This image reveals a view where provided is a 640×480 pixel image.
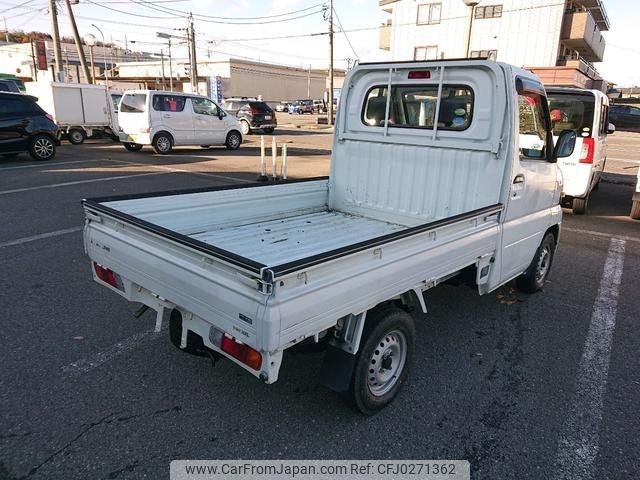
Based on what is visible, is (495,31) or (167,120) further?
(495,31)

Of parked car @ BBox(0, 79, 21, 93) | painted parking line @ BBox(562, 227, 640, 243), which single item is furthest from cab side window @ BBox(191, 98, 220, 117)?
painted parking line @ BBox(562, 227, 640, 243)

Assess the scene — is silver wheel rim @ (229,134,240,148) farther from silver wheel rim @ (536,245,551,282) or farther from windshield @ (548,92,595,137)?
silver wheel rim @ (536,245,551,282)

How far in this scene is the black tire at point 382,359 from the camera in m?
2.81

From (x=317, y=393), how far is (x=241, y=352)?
107cm

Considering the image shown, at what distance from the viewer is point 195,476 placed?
2.54 m

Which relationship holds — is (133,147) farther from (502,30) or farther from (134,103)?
(502,30)

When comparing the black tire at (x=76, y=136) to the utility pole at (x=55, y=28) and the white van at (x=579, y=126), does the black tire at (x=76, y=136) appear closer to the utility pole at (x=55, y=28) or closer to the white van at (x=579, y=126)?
the utility pole at (x=55, y=28)

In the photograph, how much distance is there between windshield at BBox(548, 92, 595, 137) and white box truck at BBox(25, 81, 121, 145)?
52.6ft

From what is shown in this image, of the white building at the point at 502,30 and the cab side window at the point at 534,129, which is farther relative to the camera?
the white building at the point at 502,30

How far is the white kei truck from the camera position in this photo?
236cm

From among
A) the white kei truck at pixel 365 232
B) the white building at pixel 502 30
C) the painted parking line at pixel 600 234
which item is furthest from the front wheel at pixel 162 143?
the white building at pixel 502 30

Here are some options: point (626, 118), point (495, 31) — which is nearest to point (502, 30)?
point (495, 31)

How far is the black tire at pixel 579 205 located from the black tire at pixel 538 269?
4.46m

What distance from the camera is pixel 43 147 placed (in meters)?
13.6
